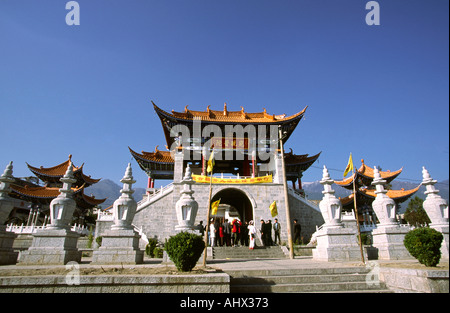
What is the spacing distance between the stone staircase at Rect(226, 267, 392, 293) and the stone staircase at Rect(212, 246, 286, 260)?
22.2 ft

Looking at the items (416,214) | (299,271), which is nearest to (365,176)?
(416,214)

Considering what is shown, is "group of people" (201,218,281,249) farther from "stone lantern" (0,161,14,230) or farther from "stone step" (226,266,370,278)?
"stone lantern" (0,161,14,230)

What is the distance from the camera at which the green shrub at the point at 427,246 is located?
4.44 meters

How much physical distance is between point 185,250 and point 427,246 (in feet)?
15.0

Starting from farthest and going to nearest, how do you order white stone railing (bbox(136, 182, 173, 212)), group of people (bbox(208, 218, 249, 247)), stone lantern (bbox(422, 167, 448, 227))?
white stone railing (bbox(136, 182, 173, 212)) → group of people (bbox(208, 218, 249, 247)) → stone lantern (bbox(422, 167, 448, 227))

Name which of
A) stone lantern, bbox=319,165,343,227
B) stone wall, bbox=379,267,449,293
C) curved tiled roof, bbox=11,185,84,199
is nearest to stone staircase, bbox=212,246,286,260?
stone lantern, bbox=319,165,343,227

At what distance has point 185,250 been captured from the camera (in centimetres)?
457

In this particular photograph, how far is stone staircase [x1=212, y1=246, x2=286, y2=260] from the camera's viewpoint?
11539 mm

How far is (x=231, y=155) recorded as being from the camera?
25.5m

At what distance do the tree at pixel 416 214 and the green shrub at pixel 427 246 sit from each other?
31.3 metres

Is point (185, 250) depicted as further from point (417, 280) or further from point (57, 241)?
point (57, 241)
